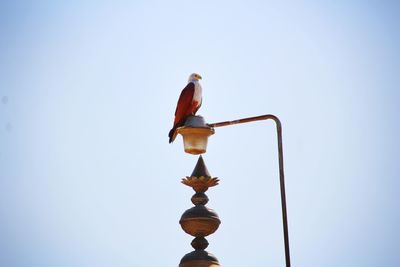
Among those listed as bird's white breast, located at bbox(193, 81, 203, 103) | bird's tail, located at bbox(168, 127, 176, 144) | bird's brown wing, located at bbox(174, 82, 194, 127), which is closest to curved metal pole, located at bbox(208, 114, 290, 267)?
bird's brown wing, located at bbox(174, 82, 194, 127)

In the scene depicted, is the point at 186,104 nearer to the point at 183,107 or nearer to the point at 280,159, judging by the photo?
the point at 183,107

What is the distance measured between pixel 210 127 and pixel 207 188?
690 mm

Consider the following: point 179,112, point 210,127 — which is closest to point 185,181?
point 210,127

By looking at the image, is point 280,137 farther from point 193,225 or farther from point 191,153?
point 193,225

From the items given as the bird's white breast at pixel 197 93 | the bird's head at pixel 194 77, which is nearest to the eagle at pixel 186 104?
the bird's white breast at pixel 197 93

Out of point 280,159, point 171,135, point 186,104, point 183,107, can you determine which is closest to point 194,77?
point 186,104

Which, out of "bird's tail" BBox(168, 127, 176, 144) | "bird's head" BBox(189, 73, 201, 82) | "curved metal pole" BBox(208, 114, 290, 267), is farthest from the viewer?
"bird's head" BBox(189, 73, 201, 82)

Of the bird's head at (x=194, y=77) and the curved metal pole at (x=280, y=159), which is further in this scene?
the bird's head at (x=194, y=77)

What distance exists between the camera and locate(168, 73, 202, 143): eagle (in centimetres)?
582

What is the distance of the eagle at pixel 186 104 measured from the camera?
582 centimetres

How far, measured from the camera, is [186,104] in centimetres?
606

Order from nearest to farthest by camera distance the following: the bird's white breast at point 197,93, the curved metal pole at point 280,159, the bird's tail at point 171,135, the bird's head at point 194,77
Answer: the curved metal pole at point 280,159 < the bird's tail at point 171,135 < the bird's white breast at point 197,93 < the bird's head at point 194,77

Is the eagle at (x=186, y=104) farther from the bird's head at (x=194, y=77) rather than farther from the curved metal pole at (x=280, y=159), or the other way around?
the bird's head at (x=194, y=77)

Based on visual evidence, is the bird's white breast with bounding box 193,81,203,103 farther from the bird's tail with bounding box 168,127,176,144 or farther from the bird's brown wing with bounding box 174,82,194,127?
the bird's tail with bounding box 168,127,176,144
